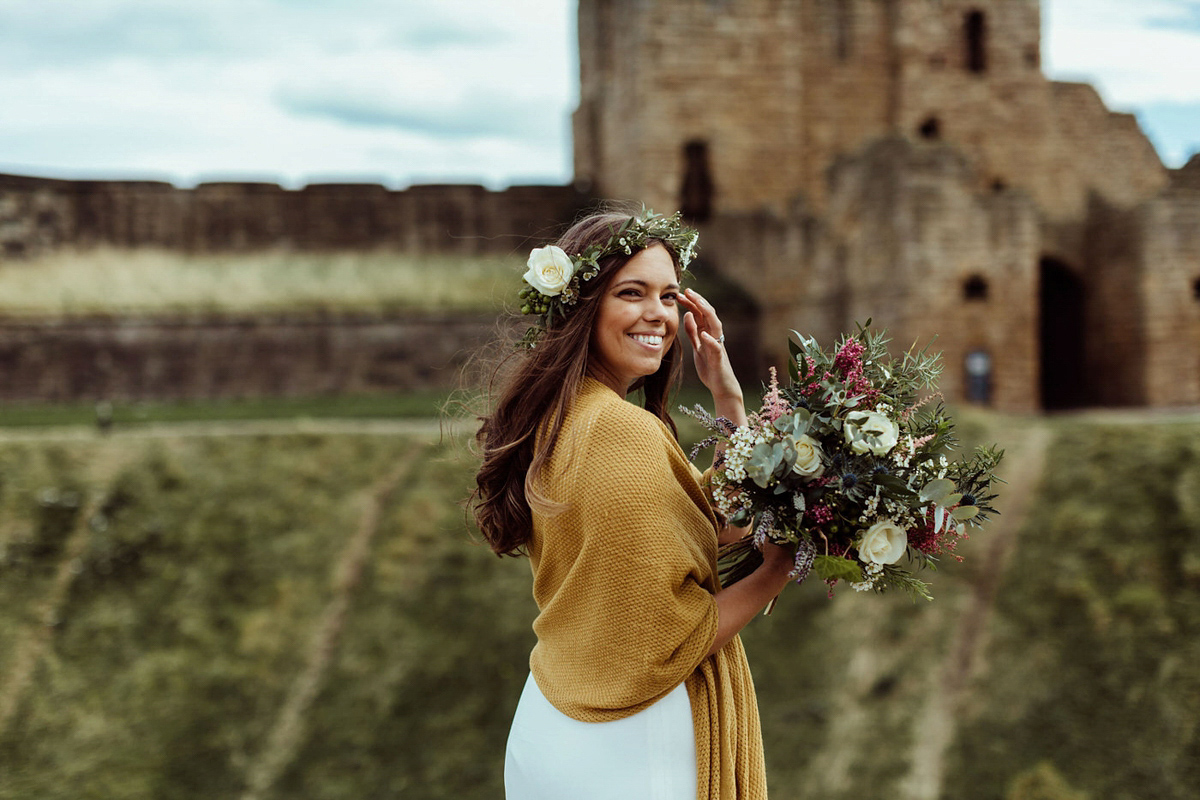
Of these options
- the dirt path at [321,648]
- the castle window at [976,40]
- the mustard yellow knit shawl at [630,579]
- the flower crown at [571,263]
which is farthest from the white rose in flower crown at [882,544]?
the castle window at [976,40]

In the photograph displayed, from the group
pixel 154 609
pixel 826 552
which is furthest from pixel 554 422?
pixel 154 609

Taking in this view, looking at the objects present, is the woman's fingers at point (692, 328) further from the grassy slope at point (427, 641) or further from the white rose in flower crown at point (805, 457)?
the grassy slope at point (427, 641)

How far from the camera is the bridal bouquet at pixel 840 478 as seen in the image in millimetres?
2281

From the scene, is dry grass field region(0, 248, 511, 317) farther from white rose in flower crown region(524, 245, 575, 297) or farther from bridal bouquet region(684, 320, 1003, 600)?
bridal bouquet region(684, 320, 1003, 600)

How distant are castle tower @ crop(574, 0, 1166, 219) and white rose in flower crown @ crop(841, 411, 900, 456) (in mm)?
17631

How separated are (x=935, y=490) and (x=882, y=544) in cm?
16

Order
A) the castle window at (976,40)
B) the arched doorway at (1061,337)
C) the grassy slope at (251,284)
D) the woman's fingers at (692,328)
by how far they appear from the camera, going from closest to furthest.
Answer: the woman's fingers at (692,328) → the arched doorway at (1061,337) → the grassy slope at (251,284) → the castle window at (976,40)

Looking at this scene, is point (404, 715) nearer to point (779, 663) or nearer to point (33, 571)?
point (779, 663)

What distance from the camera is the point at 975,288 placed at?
1505 centimetres

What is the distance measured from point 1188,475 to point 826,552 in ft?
31.1

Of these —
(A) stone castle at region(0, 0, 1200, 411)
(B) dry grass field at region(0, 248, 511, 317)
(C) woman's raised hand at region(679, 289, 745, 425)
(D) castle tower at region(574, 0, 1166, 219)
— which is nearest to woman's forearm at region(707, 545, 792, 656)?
(C) woman's raised hand at region(679, 289, 745, 425)

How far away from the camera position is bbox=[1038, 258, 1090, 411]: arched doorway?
17359 millimetres

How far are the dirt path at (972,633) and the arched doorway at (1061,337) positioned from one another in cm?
561

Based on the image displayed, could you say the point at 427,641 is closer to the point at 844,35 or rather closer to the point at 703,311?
the point at 703,311
